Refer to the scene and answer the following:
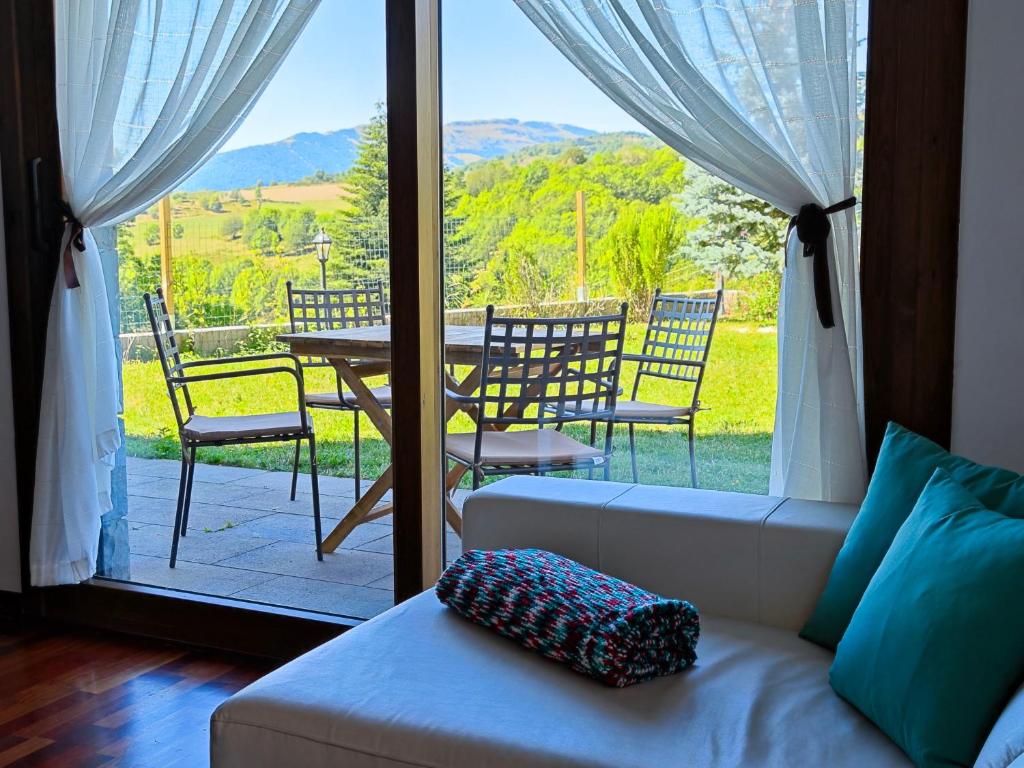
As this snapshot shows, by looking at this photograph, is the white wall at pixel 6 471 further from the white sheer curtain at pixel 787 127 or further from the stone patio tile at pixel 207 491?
the white sheer curtain at pixel 787 127

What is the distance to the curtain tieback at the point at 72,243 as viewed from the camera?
3.34 meters

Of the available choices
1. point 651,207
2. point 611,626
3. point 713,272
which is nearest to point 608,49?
point 651,207

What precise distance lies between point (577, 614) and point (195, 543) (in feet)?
6.05

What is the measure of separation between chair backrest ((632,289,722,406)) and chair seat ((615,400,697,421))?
52 millimetres

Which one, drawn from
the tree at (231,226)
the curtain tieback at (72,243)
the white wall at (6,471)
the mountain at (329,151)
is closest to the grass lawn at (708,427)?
the tree at (231,226)

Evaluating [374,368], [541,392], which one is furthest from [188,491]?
[541,392]

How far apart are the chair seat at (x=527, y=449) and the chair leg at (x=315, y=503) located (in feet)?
1.69

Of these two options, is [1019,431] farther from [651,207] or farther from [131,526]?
[131,526]

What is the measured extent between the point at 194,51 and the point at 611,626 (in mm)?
2235

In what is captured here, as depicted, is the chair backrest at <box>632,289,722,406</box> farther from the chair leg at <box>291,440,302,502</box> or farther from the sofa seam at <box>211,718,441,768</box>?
the sofa seam at <box>211,718,441,768</box>

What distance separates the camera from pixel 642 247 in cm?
269

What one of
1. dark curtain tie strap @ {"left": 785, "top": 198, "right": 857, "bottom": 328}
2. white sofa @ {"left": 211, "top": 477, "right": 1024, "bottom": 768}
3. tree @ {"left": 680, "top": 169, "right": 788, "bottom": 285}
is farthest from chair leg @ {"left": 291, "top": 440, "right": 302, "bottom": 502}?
dark curtain tie strap @ {"left": 785, "top": 198, "right": 857, "bottom": 328}

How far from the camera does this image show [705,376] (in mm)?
2682

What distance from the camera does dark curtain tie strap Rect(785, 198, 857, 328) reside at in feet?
8.02
